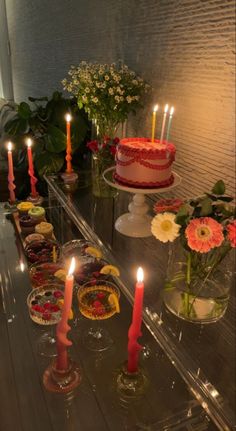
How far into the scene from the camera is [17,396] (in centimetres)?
76

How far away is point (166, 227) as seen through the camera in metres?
0.76

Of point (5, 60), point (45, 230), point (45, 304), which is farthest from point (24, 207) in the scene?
point (5, 60)

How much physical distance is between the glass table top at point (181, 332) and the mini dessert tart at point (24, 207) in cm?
35

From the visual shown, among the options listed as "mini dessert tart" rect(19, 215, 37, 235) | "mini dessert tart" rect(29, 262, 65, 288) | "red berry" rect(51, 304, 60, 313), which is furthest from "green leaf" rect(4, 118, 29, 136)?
"red berry" rect(51, 304, 60, 313)

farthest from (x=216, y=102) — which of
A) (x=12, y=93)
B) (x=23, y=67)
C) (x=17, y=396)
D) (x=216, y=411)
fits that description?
(x=12, y=93)

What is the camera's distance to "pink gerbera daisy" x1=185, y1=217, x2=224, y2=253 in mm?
688

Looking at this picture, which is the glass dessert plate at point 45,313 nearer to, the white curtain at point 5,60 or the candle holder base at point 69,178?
the candle holder base at point 69,178

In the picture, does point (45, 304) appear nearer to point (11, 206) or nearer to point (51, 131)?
point (11, 206)

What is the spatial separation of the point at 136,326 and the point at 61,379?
23 cm

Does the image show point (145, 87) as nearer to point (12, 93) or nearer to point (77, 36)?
point (77, 36)

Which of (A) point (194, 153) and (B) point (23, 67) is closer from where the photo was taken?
(A) point (194, 153)

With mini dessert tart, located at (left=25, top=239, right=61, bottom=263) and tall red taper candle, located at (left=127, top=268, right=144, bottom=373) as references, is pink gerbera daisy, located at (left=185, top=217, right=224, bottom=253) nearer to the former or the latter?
tall red taper candle, located at (left=127, top=268, right=144, bottom=373)

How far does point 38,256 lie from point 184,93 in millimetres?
736

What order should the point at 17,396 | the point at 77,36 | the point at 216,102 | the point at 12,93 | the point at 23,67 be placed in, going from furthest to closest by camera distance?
the point at 12,93
the point at 23,67
the point at 77,36
the point at 216,102
the point at 17,396
